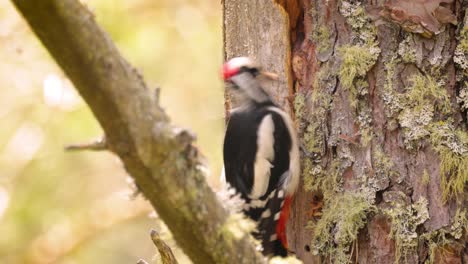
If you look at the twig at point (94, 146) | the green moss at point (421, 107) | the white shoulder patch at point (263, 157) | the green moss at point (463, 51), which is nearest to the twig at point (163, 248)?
the twig at point (94, 146)

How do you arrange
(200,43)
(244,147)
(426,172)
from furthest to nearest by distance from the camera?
(200,43), (244,147), (426,172)

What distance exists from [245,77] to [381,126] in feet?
1.96

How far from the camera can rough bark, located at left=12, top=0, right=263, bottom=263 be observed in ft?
5.10

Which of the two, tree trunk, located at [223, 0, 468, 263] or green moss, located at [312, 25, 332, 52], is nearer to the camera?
tree trunk, located at [223, 0, 468, 263]

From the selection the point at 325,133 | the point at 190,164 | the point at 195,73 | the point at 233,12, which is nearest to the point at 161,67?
the point at 195,73

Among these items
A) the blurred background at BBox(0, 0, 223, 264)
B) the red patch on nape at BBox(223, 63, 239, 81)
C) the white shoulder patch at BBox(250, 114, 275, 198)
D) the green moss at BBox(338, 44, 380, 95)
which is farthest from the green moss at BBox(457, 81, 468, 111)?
the blurred background at BBox(0, 0, 223, 264)

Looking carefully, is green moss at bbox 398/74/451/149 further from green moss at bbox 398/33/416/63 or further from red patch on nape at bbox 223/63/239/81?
red patch on nape at bbox 223/63/239/81

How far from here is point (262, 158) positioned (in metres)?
3.02

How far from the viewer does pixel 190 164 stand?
66.3 inches

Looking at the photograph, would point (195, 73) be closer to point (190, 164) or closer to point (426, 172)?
point (426, 172)

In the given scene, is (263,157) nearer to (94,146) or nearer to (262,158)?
(262,158)

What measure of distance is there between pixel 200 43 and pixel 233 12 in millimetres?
2732

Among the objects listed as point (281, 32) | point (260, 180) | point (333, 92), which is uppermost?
point (281, 32)

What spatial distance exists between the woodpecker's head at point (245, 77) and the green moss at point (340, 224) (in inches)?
21.3
